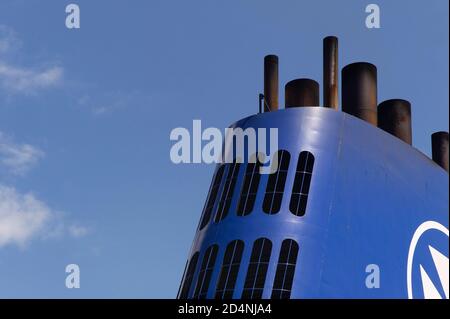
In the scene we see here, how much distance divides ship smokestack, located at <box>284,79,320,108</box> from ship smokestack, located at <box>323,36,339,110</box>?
0.47 metres

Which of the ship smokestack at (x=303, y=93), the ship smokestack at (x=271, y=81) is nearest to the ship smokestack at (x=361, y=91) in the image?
the ship smokestack at (x=303, y=93)

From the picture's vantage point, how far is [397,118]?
45469 millimetres

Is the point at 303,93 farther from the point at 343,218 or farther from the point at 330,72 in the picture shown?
the point at 343,218

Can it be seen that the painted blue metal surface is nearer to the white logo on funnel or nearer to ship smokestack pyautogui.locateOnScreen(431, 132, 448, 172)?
the white logo on funnel

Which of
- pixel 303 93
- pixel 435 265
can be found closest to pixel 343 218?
pixel 435 265

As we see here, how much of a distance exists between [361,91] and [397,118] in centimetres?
395

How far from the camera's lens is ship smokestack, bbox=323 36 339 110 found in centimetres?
4238

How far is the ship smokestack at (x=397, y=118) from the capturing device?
45.2m

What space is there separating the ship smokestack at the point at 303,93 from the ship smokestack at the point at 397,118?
16.4 feet

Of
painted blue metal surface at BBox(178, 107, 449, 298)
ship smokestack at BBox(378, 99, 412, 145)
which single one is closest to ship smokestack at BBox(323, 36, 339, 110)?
painted blue metal surface at BBox(178, 107, 449, 298)
